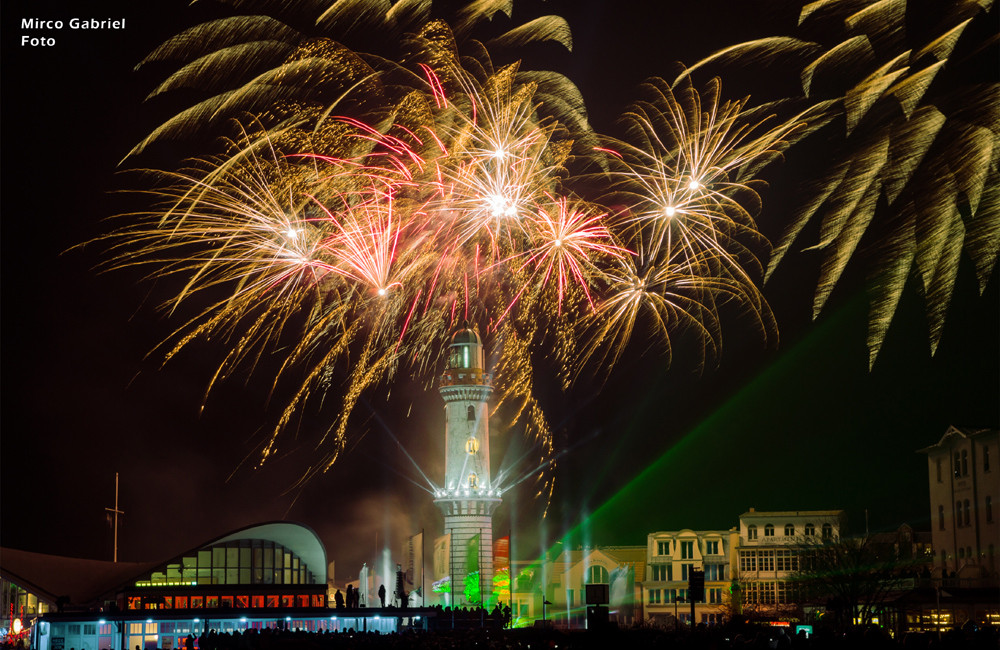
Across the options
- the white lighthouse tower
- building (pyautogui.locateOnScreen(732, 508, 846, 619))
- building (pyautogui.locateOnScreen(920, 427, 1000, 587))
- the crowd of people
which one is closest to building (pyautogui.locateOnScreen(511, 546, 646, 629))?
the white lighthouse tower

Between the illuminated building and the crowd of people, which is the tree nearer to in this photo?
the crowd of people

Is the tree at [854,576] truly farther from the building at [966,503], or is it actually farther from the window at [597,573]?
the window at [597,573]

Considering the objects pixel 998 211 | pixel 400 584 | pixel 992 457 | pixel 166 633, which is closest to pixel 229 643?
pixel 166 633

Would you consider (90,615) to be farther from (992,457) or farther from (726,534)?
(726,534)

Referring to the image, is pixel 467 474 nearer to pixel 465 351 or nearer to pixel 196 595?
pixel 465 351

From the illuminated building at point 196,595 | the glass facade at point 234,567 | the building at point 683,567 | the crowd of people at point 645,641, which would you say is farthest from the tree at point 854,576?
the glass facade at point 234,567
